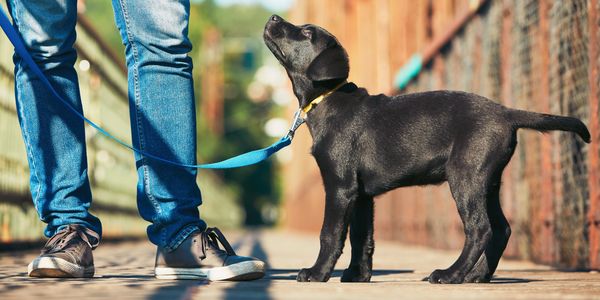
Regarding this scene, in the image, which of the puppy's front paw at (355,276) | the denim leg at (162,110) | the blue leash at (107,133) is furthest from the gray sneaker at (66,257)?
the puppy's front paw at (355,276)

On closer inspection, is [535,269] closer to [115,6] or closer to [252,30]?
[115,6]

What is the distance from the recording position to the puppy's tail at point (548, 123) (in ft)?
11.9

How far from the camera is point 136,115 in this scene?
153 inches

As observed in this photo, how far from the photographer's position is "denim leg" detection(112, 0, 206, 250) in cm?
380

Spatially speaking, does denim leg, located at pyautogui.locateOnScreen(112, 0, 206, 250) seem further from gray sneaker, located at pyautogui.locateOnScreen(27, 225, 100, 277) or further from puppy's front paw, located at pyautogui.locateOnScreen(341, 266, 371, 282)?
puppy's front paw, located at pyautogui.locateOnScreen(341, 266, 371, 282)

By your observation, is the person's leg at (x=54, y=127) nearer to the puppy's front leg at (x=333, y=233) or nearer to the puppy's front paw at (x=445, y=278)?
the puppy's front leg at (x=333, y=233)

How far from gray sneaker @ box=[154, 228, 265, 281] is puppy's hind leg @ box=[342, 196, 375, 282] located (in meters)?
0.33

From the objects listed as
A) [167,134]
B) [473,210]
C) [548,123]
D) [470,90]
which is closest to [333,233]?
[473,210]

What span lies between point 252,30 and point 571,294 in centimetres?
6695

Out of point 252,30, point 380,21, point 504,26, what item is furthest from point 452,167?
point 252,30

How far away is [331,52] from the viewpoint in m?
3.84

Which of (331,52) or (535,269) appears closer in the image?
(331,52)

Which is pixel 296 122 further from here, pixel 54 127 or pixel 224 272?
pixel 54 127

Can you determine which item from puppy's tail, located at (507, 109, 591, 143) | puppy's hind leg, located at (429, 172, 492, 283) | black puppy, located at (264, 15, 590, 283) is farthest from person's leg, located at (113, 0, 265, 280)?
puppy's tail, located at (507, 109, 591, 143)
